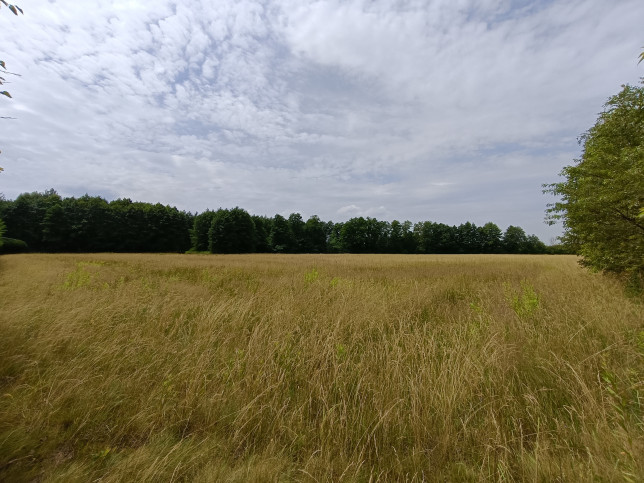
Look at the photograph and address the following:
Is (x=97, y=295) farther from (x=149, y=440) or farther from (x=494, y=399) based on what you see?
(x=494, y=399)

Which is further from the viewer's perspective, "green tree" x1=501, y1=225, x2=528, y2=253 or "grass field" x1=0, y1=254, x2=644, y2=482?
"green tree" x1=501, y1=225, x2=528, y2=253

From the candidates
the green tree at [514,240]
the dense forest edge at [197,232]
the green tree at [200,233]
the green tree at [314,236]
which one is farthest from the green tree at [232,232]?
the green tree at [514,240]

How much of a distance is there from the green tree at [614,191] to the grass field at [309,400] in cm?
395

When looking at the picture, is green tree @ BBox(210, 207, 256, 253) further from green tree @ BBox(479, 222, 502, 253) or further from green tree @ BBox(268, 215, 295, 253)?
green tree @ BBox(479, 222, 502, 253)

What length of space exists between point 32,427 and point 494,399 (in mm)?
4192

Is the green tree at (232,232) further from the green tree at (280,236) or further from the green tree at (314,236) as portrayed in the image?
the green tree at (314,236)

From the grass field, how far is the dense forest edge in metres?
49.4

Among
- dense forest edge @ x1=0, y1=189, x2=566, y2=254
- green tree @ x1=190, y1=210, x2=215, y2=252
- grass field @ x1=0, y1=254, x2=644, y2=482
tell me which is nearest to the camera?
grass field @ x1=0, y1=254, x2=644, y2=482

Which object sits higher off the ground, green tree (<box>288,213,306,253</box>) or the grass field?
green tree (<box>288,213,306,253</box>)

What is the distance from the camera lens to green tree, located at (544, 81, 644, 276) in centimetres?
657

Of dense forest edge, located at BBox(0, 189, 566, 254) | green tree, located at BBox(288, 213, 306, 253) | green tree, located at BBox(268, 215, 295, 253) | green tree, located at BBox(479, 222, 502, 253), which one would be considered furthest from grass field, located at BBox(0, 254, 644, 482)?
green tree, located at BBox(479, 222, 502, 253)

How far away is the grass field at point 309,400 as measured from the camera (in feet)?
6.26

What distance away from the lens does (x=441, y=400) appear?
99.9 inches

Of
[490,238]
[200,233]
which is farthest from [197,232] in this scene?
[490,238]
